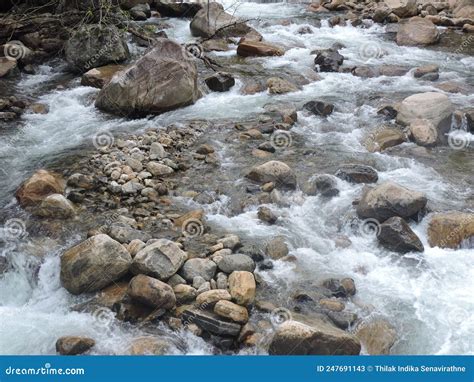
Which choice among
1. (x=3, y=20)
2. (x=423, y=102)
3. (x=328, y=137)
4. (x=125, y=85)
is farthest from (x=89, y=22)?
(x=423, y=102)

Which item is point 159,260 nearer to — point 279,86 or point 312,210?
point 312,210

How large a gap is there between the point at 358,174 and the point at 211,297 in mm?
2917

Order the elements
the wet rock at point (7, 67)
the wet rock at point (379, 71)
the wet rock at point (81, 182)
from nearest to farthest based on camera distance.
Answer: the wet rock at point (81, 182)
the wet rock at point (7, 67)
the wet rock at point (379, 71)

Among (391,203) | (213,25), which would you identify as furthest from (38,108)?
(391,203)

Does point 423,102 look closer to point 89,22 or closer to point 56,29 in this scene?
point 89,22

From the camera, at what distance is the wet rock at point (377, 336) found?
433 cm

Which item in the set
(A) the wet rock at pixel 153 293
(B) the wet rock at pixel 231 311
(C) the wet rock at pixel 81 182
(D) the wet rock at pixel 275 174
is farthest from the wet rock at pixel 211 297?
(C) the wet rock at pixel 81 182

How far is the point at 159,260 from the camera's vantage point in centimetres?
484

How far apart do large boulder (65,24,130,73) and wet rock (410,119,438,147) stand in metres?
5.70

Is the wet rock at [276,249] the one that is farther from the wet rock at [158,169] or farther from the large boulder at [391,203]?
the wet rock at [158,169]

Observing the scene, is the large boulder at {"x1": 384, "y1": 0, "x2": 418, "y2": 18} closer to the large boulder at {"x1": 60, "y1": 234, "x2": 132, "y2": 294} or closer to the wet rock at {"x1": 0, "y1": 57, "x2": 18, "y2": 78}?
the wet rock at {"x1": 0, "y1": 57, "x2": 18, "y2": 78}

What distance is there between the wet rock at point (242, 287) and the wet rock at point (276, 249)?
571 mm

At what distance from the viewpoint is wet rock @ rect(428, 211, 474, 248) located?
18.1 feet

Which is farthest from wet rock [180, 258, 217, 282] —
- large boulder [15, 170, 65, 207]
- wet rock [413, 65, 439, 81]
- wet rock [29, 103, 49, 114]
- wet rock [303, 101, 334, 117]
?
wet rock [413, 65, 439, 81]
